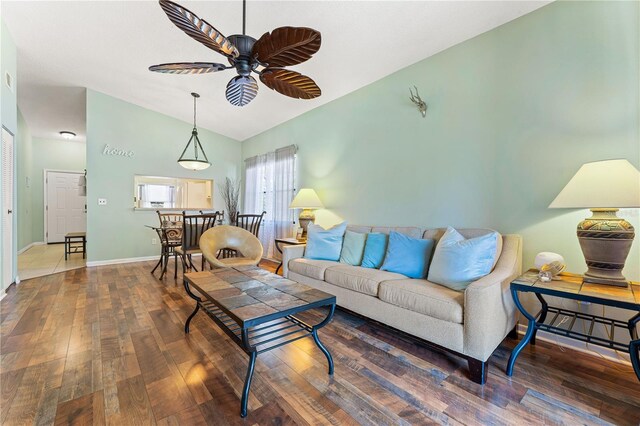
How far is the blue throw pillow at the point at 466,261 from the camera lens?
198 cm

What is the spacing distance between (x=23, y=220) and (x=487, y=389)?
9253 millimetres

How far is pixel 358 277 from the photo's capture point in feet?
7.92

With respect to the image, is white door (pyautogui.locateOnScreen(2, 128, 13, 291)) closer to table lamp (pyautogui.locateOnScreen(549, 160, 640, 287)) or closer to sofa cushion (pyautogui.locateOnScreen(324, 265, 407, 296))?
sofa cushion (pyautogui.locateOnScreen(324, 265, 407, 296))

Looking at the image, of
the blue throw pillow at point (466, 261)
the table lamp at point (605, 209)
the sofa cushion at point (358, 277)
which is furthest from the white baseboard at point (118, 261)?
the table lamp at point (605, 209)

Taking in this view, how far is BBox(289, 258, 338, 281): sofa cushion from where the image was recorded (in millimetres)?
2789

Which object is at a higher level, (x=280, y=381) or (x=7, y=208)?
(x=7, y=208)

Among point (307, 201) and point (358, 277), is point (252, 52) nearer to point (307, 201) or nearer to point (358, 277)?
point (358, 277)

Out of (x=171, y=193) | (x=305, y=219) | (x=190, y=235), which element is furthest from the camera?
(x=171, y=193)

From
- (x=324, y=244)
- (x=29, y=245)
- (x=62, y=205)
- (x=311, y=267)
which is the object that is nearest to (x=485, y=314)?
(x=311, y=267)

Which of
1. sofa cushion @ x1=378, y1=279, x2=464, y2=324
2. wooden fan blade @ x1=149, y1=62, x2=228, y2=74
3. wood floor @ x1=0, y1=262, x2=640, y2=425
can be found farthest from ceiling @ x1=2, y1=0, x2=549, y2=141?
wood floor @ x1=0, y1=262, x2=640, y2=425

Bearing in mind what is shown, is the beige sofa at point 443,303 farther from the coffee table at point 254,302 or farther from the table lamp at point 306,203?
the table lamp at point 306,203

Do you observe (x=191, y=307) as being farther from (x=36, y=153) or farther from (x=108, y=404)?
(x=36, y=153)

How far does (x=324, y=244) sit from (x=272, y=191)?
251 centimetres

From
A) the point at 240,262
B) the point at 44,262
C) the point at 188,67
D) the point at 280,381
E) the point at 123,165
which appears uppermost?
the point at 188,67
